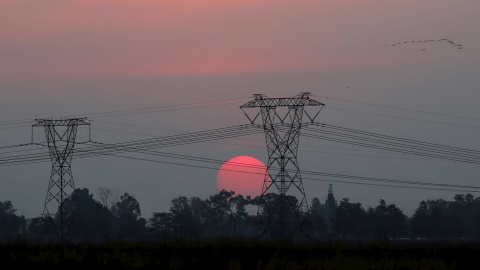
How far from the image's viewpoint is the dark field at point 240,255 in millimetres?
49906

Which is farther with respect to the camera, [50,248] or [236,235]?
[236,235]

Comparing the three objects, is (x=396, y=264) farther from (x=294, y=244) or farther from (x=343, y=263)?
(x=294, y=244)

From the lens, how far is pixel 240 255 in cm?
5978

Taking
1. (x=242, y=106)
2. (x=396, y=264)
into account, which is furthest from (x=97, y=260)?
(x=242, y=106)

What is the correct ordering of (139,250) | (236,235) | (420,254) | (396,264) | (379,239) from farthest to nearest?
(379,239), (236,235), (420,254), (139,250), (396,264)

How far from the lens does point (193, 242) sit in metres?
68.5

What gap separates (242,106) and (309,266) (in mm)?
59831

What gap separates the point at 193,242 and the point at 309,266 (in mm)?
21133

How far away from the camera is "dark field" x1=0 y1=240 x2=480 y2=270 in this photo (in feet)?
164

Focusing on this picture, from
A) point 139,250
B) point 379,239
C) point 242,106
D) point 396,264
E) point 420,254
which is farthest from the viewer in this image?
point 242,106

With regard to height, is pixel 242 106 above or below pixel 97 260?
above

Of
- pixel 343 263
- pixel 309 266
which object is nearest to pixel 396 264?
pixel 343 263

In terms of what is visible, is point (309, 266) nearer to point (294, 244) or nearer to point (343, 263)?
point (343, 263)

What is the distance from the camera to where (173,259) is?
5206 centimetres
